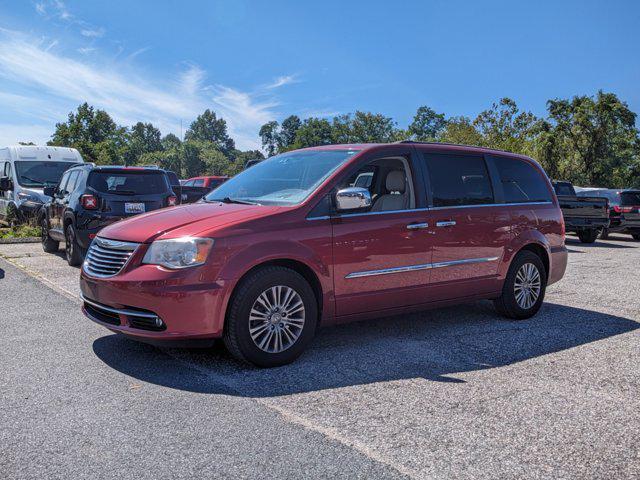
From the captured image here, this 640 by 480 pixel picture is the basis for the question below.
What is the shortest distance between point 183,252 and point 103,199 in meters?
5.90

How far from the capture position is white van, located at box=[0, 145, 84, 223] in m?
16.0

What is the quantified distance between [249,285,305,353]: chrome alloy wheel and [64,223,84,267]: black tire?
619 cm

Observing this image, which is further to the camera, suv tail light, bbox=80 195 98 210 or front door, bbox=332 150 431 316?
suv tail light, bbox=80 195 98 210

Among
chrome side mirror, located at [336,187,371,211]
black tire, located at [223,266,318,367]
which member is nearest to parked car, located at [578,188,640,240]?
chrome side mirror, located at [336,187,371,211]

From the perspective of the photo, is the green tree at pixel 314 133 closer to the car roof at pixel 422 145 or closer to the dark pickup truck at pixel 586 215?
the dark pickup truck at pixel 586 215

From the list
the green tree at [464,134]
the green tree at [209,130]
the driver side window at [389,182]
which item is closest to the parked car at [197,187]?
the driver side window at [389,182]

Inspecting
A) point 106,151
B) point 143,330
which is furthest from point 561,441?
point 106,151

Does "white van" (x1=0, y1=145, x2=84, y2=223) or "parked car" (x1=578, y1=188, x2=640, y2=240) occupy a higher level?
"white van" (x1=0, y1=145, x2=84, y2=223)

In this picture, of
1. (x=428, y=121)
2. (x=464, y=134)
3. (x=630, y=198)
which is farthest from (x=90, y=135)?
(x=428, y=121)

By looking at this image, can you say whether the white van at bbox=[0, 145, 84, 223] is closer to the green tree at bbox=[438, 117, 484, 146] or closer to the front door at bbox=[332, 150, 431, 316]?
the front door at bbox=[332, 150, 431, 316]

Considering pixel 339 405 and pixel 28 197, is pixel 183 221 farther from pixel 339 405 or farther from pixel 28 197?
pixel 28 197

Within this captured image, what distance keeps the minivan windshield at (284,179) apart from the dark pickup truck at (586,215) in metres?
14.0

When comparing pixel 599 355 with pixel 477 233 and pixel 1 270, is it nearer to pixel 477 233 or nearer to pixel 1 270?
pixel 477 233

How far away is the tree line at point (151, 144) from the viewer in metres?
54.8
